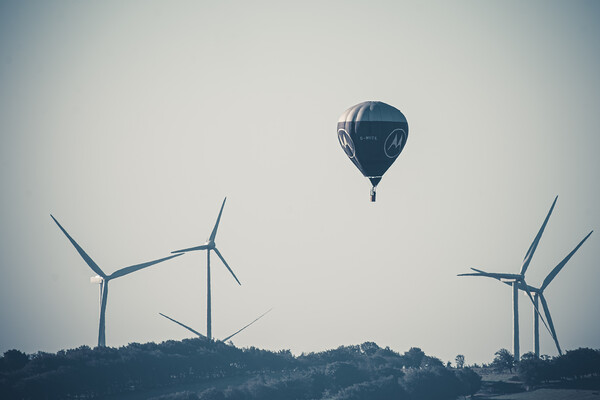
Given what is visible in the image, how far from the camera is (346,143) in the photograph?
485 ft

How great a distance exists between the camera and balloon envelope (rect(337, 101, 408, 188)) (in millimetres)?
144625

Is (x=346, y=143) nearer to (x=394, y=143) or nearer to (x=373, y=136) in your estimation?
(x=373, y=136)

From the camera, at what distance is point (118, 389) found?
640 feet

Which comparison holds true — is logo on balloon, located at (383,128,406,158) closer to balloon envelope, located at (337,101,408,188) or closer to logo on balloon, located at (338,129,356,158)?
balloon envelope, located at (337,101,408,188)

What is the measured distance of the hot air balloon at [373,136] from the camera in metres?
145

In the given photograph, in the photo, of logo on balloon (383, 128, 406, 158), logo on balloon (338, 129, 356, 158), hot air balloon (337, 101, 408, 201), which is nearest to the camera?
hot air balloon (337, 101, 408, 201)

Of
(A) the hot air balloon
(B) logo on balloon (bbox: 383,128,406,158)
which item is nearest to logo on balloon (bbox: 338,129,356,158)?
(A) the hot air balloon

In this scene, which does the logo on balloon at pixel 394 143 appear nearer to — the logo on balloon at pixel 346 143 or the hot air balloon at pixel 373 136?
the hot air balloon at pixel 373 136

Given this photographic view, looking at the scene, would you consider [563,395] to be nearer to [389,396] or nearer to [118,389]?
[389,396]

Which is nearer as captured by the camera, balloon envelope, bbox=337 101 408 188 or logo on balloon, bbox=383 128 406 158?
balloon envelope, bbox=337 101 408 188

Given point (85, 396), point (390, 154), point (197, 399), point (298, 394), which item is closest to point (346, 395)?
point (298, 394)

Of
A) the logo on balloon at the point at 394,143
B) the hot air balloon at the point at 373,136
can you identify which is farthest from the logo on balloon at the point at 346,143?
the logo on balloon at the point at 394,143

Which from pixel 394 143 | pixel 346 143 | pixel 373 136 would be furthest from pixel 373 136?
pixel 346 143

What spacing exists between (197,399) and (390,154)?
52079 mm
